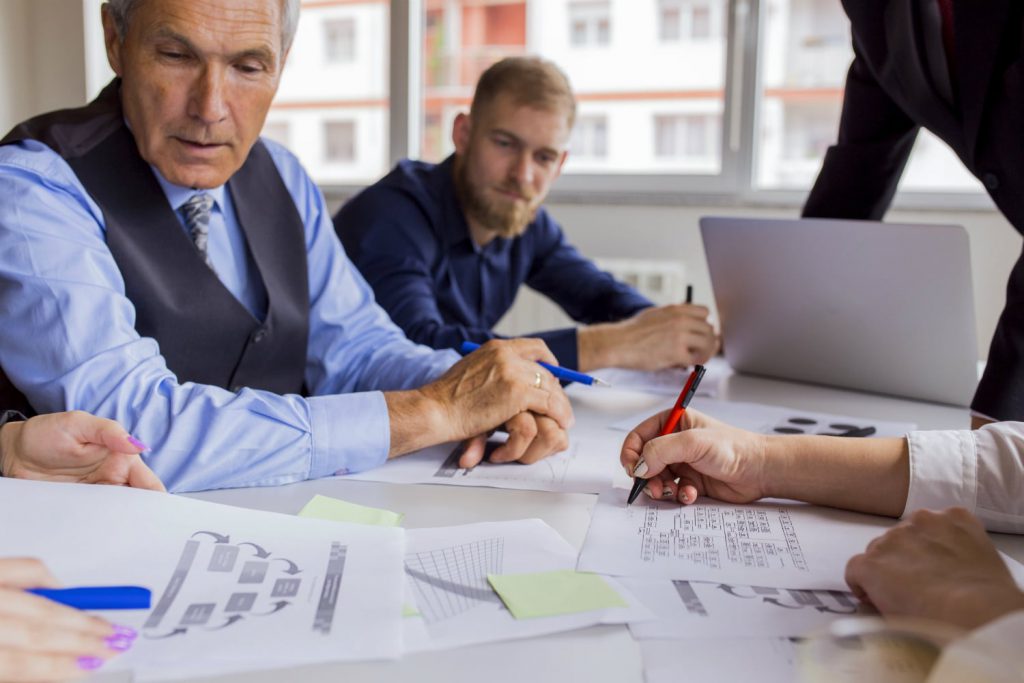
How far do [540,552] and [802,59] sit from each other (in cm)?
305

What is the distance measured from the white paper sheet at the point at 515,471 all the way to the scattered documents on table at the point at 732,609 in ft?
0.89

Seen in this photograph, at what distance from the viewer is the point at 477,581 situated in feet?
2.27

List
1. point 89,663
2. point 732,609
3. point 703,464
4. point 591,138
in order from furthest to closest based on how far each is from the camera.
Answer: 1. point 591,138
2. point 703,464
3. point 732,609
4. point 89,663

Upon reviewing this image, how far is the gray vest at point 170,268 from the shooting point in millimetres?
1155

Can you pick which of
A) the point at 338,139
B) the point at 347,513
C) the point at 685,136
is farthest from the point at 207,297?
the point at 338,139

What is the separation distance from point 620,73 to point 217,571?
3.28 m

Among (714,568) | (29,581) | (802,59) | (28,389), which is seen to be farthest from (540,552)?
(802,59)

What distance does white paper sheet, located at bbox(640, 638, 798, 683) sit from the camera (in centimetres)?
56

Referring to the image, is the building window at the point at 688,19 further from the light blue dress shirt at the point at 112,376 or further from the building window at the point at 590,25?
the light blue dress shirt at the point at 112,376

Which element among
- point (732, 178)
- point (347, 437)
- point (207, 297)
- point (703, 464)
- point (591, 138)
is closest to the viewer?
point (703, 464)

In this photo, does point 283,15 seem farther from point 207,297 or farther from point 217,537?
point 217,537

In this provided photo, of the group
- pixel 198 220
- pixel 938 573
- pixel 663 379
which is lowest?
pixel 663 379

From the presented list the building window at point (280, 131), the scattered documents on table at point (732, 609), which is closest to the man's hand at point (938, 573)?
the scattered documents on table at point (732, 609)

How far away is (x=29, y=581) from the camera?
61 cm
